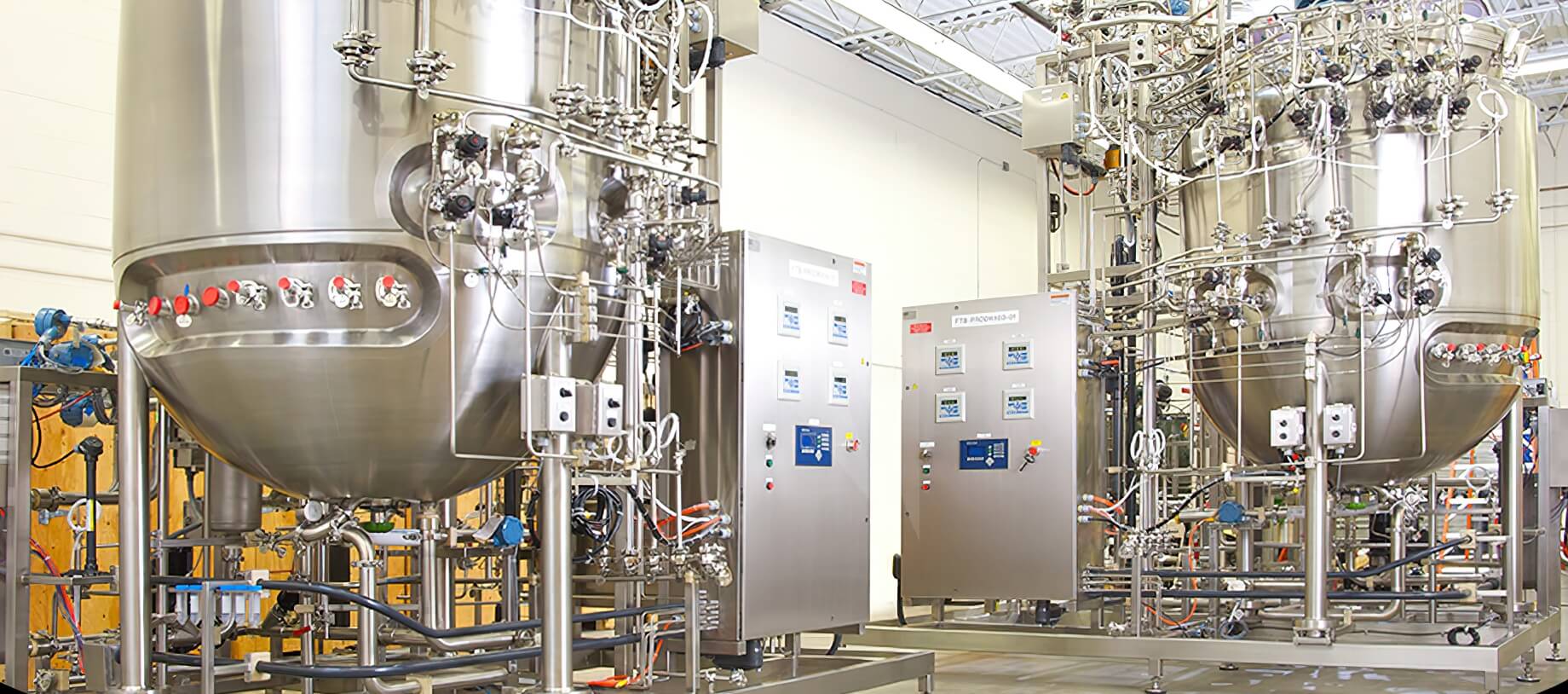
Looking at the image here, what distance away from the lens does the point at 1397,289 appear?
18.5ft

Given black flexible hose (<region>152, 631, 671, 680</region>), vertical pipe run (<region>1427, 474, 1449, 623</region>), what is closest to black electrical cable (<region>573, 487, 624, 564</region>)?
black flexible hose (<region>152, 631, 671, 680</region>)

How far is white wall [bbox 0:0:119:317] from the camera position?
19.7 feet

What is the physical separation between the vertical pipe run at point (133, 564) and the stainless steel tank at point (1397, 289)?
3.91 metres

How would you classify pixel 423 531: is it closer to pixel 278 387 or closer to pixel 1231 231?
pixel 278 387

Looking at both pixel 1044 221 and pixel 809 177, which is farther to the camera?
pixel 809 177

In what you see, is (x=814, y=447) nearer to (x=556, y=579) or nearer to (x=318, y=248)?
(x=556, y=579)

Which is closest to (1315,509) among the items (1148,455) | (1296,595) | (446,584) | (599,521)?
(1296,595)

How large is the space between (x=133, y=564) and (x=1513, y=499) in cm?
557

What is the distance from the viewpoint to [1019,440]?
643 cm

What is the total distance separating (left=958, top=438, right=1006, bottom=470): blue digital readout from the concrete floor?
37.7 inches

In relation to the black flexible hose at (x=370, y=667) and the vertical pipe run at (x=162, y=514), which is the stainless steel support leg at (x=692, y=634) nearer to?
the black flexible hose at (x=370, y=667)

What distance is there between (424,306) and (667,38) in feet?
3.97

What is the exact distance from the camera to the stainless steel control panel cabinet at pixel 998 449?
6332 mm

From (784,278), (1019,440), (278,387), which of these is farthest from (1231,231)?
(278,387)
